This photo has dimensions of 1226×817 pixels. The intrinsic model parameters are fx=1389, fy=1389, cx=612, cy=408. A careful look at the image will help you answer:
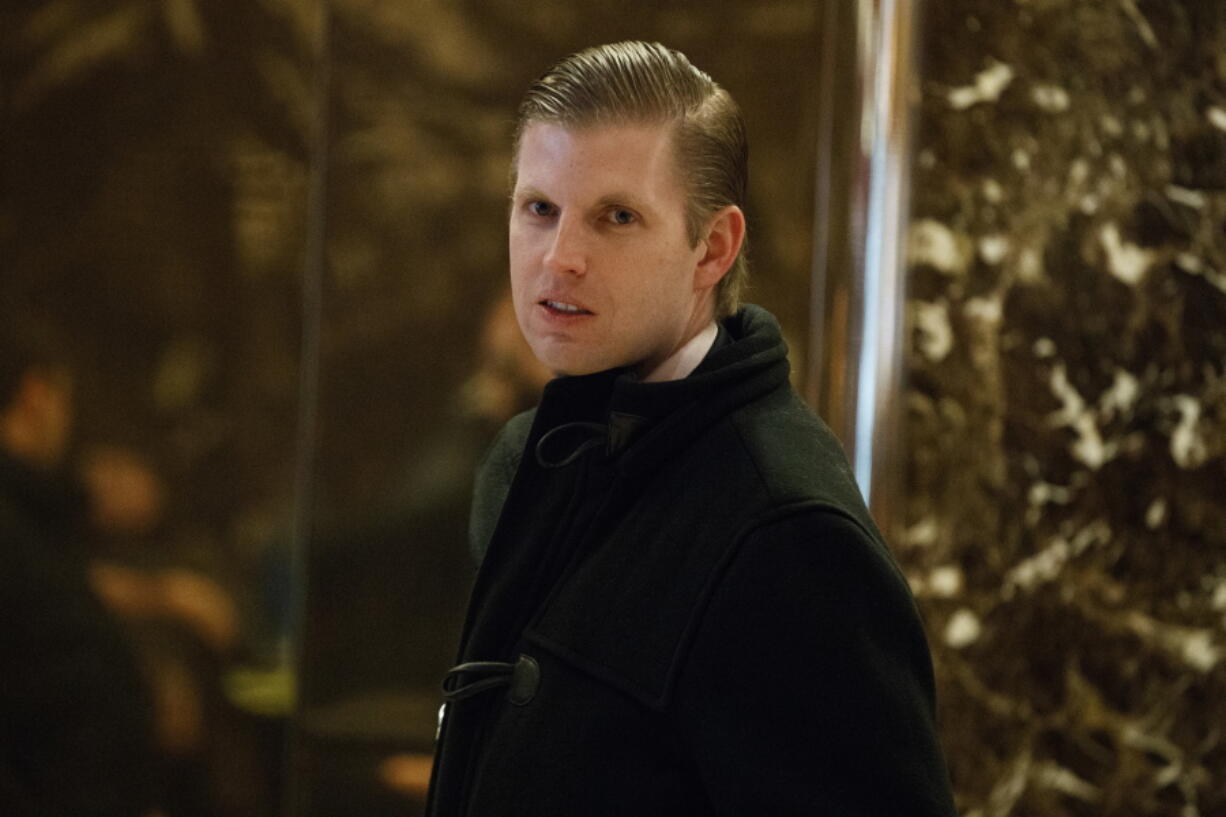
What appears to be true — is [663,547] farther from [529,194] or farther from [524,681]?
[529,194]

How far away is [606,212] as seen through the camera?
1.35 metres

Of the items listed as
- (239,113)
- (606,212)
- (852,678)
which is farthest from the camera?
(239,113)

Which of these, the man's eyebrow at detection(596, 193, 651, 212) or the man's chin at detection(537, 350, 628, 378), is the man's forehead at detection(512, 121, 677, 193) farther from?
the man's chin at detection(537, 350, 628, 378)

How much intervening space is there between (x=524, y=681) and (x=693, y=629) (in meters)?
0.21

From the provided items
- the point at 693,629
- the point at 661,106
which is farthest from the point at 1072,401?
the point at 693,629

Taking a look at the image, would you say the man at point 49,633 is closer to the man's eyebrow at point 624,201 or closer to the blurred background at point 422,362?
the blurred background at point 422,362

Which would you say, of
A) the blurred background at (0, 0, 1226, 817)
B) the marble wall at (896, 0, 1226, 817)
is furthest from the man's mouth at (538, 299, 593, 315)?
the marble wall at (896, 0, 1226, 817)

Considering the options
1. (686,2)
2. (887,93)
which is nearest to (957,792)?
(887,93)

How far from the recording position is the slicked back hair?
134 centimetres

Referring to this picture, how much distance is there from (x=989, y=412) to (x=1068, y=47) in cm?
82

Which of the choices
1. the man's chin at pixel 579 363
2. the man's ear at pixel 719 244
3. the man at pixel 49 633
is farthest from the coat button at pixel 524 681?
the man at pixel 49 633

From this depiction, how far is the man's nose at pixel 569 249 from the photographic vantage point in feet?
4.38

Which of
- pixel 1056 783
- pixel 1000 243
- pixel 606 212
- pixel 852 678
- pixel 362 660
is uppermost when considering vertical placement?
pixel 606 212

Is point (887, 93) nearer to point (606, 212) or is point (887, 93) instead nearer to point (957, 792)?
point (957, 792)
